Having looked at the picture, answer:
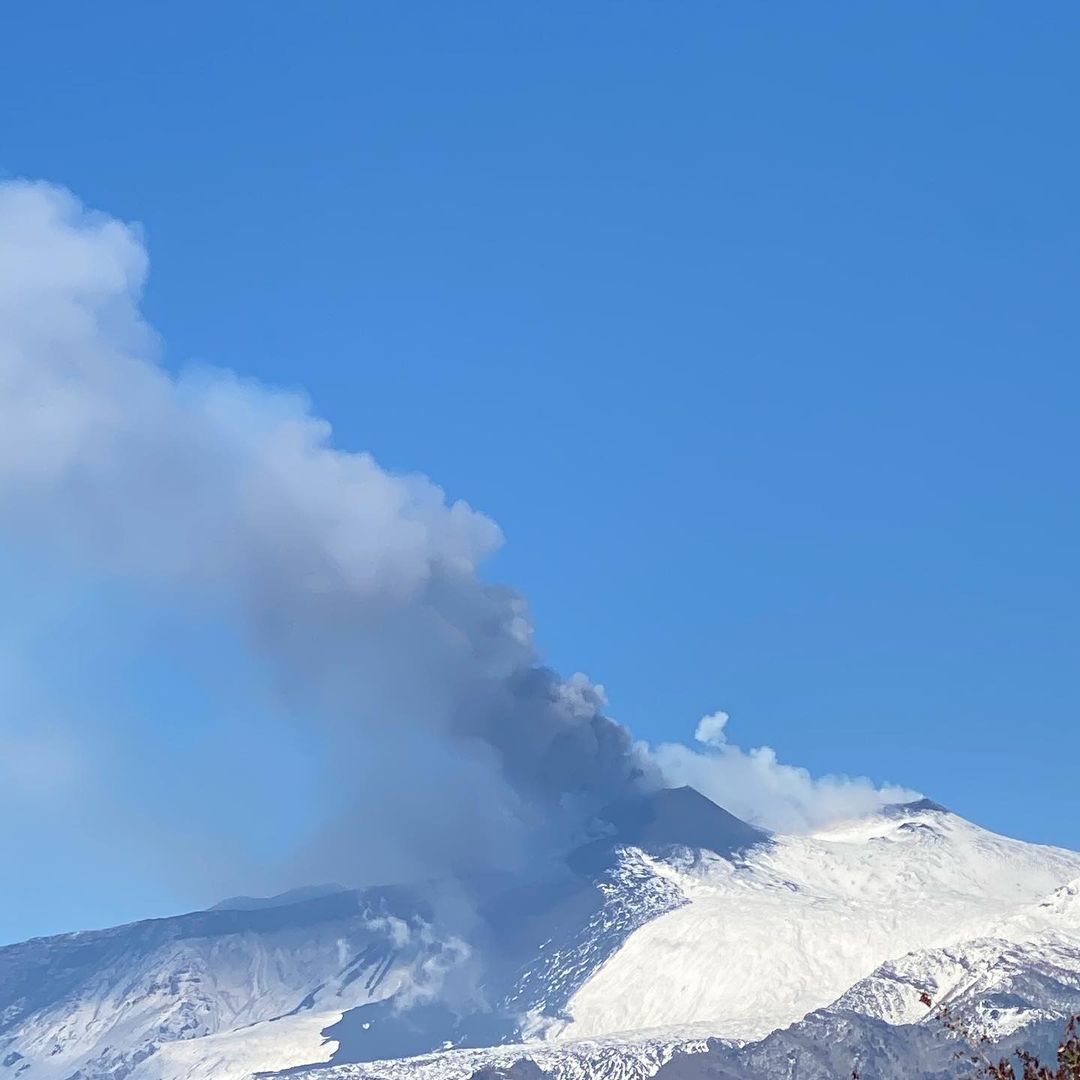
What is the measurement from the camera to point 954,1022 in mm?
34312

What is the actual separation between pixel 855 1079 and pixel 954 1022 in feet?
8.25

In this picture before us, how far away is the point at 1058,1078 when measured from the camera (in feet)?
108

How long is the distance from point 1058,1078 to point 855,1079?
376 centimetres

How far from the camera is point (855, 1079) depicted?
33188mm

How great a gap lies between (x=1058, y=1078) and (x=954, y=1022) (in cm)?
219
